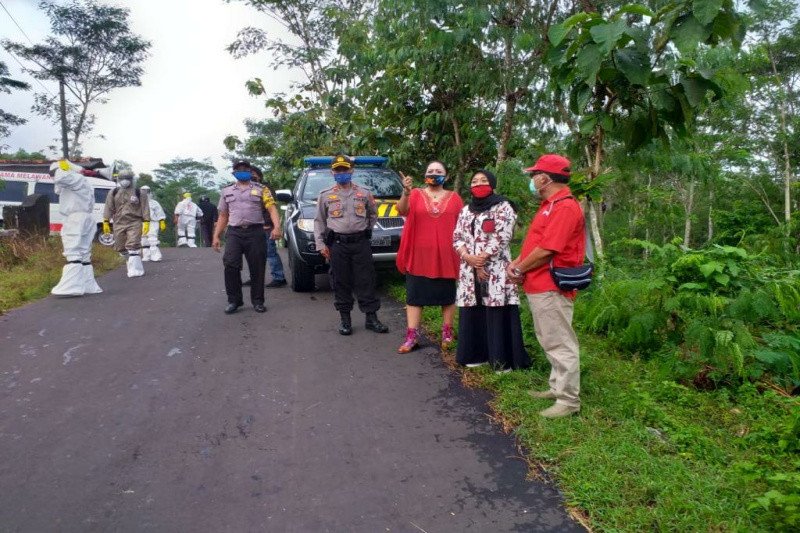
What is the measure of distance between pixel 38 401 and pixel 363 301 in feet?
10.1

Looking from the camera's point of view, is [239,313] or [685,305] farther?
[239,313]

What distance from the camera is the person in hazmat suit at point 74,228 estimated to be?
26.4ft

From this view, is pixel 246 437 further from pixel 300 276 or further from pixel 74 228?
pixel 74 228

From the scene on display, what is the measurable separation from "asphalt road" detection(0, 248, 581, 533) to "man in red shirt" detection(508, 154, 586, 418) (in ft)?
1.92

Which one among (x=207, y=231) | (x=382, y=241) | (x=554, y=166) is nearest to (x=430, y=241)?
(x=554, y=166)

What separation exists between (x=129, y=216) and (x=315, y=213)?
4.77 meters

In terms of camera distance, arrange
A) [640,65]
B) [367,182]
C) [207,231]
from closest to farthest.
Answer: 1. [640,65]
2. [367,182]
3. [207,231]

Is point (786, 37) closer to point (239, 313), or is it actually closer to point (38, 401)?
point (239, 313)

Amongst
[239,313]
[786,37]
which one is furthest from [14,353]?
[786,37]

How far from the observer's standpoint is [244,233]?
693 centimetres

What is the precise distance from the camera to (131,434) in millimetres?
3789

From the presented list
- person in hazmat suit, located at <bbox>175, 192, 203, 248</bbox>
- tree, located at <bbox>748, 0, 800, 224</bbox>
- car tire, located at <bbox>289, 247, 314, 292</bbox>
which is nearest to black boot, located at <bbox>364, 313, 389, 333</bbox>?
car tire, located at <bbox>289, 247, 314, 292</bbox>

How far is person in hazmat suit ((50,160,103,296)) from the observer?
805 centimetres

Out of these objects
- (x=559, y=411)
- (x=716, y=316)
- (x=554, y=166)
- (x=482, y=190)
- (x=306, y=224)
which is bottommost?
(x=559, y=411)
